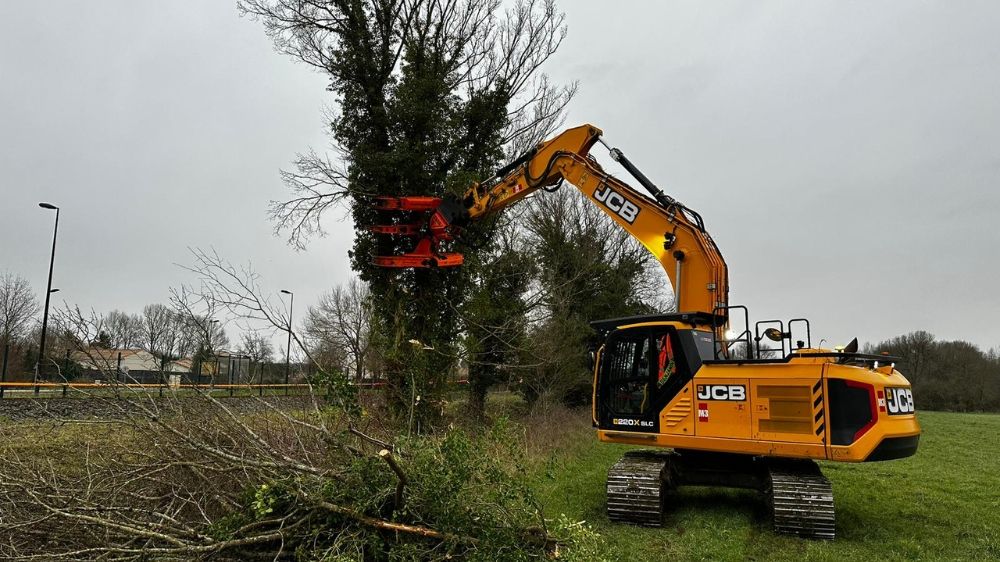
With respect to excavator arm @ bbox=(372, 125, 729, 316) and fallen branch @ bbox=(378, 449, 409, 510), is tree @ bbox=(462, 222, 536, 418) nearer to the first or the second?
excavator arm @ bbox=(372, 125, 729, 316)

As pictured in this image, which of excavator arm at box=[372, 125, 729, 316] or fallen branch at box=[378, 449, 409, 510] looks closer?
fallen branch at box=[378, 449, 409, 510]

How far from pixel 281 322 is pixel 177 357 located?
4.00 ft

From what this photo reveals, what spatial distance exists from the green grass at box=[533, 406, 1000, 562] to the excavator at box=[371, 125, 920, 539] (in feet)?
1.22

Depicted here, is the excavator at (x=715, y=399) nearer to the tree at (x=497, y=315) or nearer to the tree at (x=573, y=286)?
the tree at (x=497, y=315)

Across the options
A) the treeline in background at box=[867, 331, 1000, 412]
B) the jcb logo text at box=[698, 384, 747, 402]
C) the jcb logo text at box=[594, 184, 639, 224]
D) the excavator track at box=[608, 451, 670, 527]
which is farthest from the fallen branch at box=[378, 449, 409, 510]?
the treeline in background at box=[867, 331, 1000, 412]

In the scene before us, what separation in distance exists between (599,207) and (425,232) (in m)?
4.08

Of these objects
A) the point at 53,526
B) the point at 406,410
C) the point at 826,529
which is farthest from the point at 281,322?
the point at 826,529

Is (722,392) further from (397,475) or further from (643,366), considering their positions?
(397,475)

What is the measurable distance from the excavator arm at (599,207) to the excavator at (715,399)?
2cm

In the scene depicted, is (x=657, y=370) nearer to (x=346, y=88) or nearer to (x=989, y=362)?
(x=346, y=88)

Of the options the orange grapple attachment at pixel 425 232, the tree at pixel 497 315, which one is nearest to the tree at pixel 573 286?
the tree at pixel 497 315

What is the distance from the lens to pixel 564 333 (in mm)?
20047

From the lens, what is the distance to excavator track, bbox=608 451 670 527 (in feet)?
22.4

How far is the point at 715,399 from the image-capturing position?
6.80m
